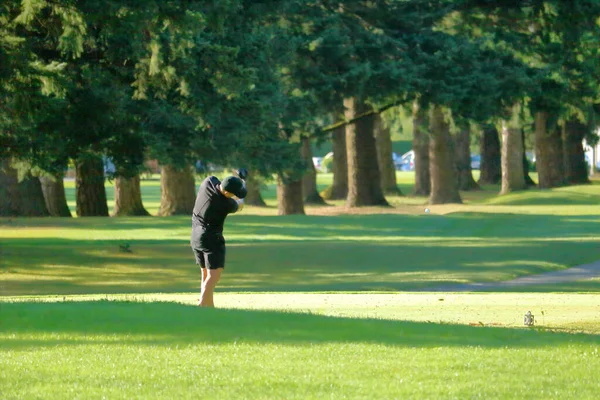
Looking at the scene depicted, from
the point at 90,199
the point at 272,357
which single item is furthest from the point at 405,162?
the point at 272,357

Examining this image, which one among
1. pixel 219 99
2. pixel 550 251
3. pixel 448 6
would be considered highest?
pixel 448 6

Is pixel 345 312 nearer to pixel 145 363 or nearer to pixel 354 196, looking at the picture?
pixel 145 363

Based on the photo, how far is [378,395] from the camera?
333 inches

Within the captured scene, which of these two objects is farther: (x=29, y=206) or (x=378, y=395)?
(x=29, y=206)

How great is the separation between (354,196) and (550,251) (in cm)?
Result: 1890

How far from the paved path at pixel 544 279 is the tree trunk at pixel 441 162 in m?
21.8

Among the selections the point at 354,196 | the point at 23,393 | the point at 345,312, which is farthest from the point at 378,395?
the point at 354,196

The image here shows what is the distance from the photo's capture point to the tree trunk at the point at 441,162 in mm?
51375

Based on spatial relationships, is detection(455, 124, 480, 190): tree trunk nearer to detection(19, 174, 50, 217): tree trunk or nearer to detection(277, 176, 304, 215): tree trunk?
detection(277, 176, 304, 215): tree trunk

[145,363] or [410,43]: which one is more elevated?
[410,43]

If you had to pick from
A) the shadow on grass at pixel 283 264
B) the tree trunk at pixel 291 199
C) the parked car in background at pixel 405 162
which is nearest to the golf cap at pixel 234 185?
the shadow on grass at pixel 283 264

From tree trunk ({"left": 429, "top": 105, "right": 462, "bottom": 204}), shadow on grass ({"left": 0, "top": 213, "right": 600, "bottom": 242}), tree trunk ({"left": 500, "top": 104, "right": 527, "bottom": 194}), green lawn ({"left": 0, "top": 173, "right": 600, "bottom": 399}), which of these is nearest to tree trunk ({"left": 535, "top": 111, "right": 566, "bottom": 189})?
tree trunk ({"left": 500, "top": 104, "right": 527, "bottom": 194})

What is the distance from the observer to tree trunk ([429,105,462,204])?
2023 inches

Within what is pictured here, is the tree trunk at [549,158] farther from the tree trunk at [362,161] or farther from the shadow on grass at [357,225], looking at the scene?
the shadow on grass at [357,225]
